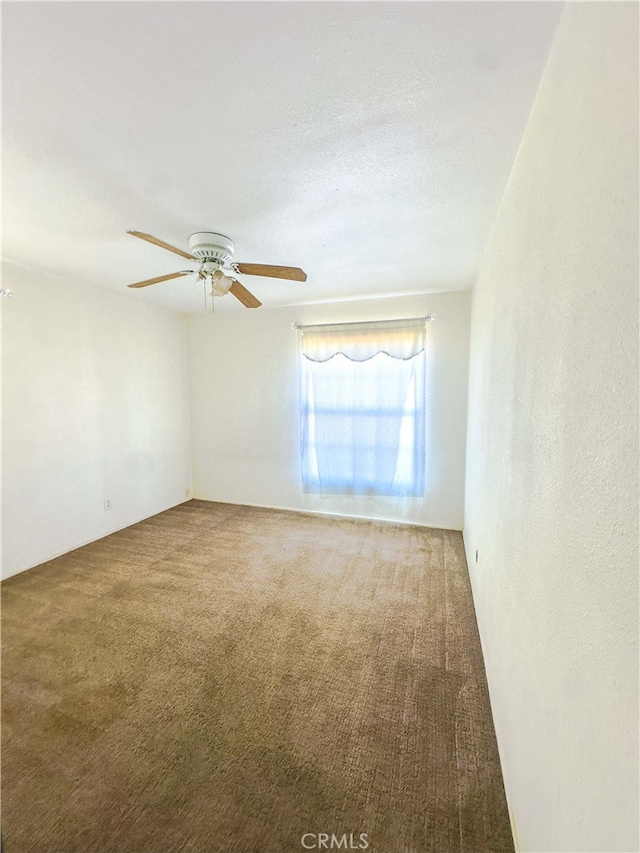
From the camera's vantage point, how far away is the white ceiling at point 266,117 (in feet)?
2.77

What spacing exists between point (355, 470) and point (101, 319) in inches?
113

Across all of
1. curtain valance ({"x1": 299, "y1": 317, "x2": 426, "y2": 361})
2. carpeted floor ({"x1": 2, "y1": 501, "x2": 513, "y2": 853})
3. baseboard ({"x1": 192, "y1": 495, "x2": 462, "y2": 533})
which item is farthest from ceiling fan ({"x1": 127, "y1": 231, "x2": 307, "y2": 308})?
baseboard ({"x1": 192, "y1": 495, "x2": 462, "y2": 533})

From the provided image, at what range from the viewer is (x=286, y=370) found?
149 inches

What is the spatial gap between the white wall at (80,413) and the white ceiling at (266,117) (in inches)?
34.7

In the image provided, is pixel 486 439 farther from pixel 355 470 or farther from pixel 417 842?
pixel 355 470

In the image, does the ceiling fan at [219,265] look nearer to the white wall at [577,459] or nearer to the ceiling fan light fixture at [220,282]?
the ceiling fan light fixture at [220,282]

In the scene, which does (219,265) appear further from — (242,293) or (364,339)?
(364,339)

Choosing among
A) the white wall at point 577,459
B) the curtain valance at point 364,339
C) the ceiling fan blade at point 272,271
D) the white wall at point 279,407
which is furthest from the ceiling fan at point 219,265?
the white wall at point 279,407

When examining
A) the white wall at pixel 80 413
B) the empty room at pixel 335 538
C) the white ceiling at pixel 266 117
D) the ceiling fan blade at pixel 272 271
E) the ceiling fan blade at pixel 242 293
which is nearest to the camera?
the empty room at pixel 335 538

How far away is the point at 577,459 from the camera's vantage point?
2.28ft

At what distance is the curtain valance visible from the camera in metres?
3.24

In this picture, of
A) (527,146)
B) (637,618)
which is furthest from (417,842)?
(527,146)

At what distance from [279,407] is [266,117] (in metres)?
2.87

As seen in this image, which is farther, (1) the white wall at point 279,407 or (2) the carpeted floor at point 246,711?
(1) the white wall at point 279,407
